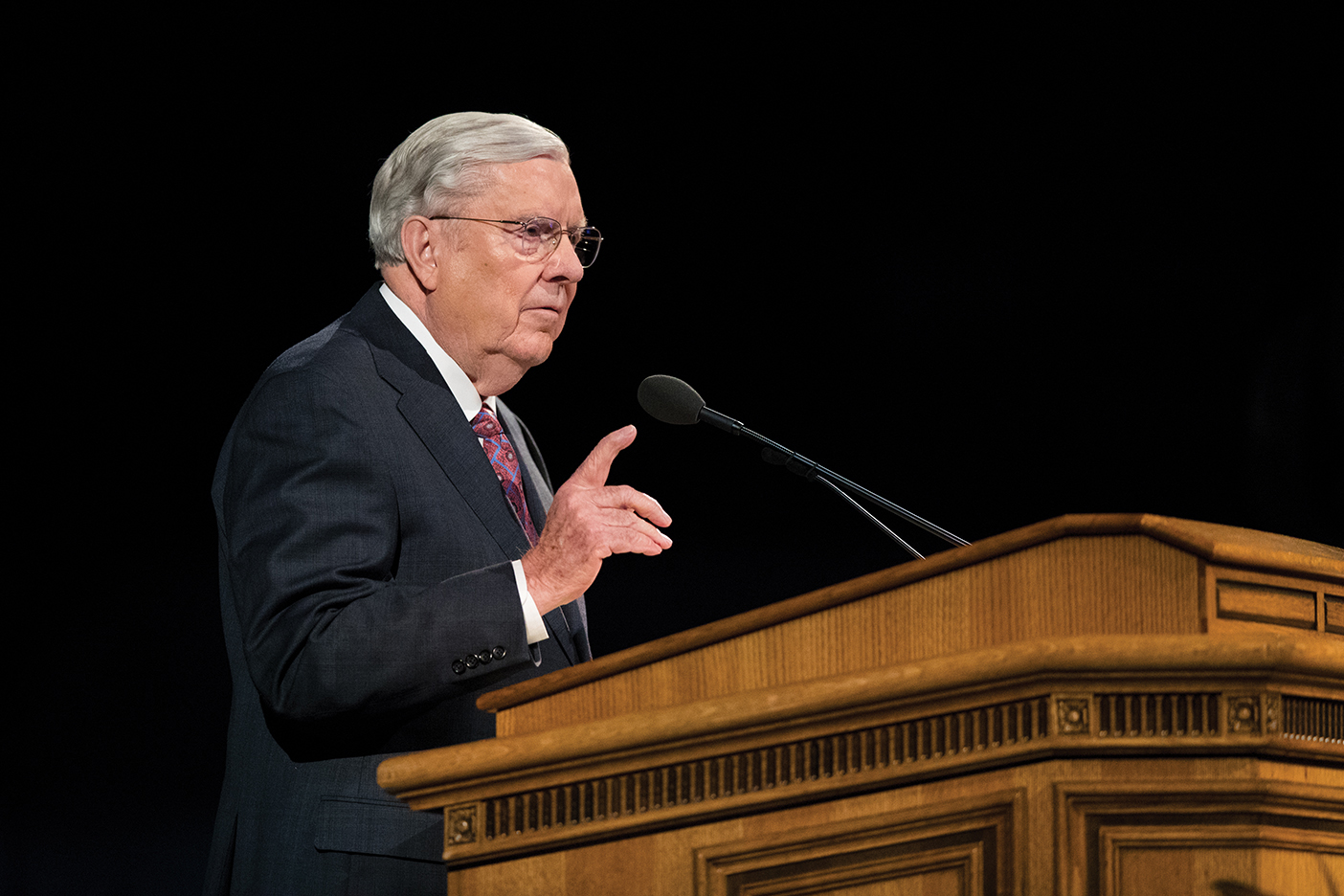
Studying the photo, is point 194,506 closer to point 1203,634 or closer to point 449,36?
point 449,36

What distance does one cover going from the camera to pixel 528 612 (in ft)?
4.76

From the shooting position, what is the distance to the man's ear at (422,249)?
196cm

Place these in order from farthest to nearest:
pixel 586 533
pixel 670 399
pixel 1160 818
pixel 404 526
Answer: pixel 670 399, pixel 404 526, pixel 586 533, pixel 1160 818

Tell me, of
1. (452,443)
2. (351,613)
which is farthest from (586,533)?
(452,443)

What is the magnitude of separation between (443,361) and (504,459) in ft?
0.52

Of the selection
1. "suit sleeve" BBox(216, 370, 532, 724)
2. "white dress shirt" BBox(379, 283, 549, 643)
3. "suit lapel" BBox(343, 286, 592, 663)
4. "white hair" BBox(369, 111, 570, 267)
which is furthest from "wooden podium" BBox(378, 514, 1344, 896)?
"white hair" BBox(369, 111, 570, 267)

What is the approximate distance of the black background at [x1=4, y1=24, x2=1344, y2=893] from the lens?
2787 millimetres

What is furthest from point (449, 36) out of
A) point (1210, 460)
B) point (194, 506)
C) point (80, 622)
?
point (1210, 460)

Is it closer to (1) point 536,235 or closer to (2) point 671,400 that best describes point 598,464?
(2) point 671,400

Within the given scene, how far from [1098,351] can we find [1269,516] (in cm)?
50

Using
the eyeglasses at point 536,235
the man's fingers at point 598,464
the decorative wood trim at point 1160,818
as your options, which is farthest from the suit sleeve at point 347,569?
the decorative wood trim at point 1160,818

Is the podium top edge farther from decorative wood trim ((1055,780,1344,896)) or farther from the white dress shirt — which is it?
the white dress shirt

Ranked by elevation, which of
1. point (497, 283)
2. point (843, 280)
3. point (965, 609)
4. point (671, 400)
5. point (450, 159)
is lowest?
point (965, 609)

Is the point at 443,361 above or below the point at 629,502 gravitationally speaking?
above
